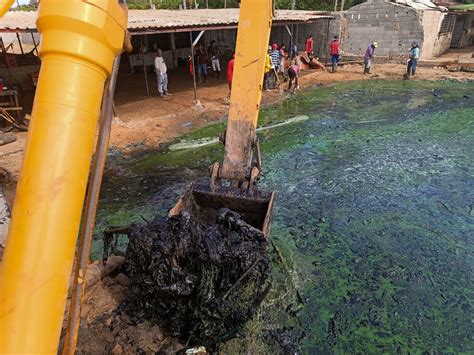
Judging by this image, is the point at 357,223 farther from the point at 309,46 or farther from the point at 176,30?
the point at 309,46

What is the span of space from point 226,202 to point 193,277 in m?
1.73

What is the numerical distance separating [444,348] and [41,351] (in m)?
5.11

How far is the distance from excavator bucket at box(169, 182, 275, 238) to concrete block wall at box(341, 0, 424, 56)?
2046 cm

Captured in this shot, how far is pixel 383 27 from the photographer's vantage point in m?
21.8

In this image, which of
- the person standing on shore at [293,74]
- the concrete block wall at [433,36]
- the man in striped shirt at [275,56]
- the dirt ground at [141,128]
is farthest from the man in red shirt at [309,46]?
the concrete block wall at [433,36]

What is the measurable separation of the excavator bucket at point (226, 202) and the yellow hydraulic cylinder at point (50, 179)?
4.01 metres

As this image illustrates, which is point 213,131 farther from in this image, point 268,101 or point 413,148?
point 413,148

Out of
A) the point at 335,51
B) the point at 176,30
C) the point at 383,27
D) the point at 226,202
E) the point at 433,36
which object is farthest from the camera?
the point at 433,36

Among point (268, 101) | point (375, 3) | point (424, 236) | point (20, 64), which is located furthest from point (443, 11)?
point (20, 64)

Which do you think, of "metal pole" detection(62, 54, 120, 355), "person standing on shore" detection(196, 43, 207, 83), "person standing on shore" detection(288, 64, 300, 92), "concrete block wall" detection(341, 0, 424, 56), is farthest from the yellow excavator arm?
"concrete block wall" detection(341, 0, 424, 56)

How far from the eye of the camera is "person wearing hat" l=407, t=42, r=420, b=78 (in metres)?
18.4

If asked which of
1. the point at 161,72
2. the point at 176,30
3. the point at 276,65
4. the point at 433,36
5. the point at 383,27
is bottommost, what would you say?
the point at 161,72

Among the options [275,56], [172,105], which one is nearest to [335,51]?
[275,56]

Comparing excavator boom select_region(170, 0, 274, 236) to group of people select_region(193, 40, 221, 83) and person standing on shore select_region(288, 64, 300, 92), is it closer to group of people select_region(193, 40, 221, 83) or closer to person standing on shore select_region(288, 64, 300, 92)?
person standing on shore select_region(288, 64, 300, 92)
